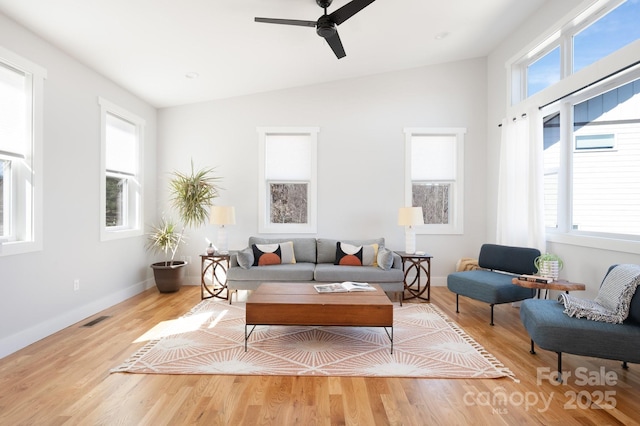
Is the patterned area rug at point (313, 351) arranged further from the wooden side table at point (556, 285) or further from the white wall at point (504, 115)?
the white wall at point (504, 115)

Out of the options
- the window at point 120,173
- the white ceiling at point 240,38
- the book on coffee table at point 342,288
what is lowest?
the book on coffee table at point 342,288

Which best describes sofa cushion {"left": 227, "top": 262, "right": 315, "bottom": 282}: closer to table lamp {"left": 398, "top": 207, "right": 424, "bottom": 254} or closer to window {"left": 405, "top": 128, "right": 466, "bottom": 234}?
table lamp {"left": 398, "top": 207, "right": 424, "bottom": 254}

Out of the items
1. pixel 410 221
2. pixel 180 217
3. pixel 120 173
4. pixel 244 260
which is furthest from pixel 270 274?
pixel 120 173

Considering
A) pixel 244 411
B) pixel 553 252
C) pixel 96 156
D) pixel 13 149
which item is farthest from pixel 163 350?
pixel 553 252

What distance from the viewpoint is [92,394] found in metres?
2.26

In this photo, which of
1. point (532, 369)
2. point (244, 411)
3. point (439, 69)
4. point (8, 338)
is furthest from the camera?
point (439, 69)

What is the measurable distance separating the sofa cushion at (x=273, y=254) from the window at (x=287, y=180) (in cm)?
61

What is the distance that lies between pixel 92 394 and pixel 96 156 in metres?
2.89

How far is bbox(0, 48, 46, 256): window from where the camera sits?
2.96 metres

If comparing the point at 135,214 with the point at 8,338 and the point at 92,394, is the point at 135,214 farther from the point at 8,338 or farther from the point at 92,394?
the point at 92,394

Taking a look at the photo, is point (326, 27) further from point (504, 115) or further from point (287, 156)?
point (504, 115)

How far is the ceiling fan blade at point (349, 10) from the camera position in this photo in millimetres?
2602

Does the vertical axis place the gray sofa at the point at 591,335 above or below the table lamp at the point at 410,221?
below

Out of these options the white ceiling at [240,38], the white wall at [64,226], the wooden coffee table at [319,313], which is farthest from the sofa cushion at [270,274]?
the white ceiling at [240,38]
